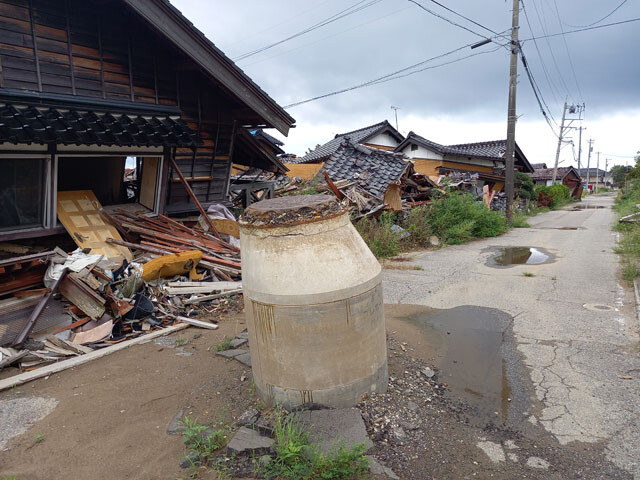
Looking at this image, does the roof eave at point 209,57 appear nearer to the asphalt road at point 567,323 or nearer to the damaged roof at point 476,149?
the asphalt road at point 567,323

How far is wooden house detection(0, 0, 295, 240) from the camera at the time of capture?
5.83 metres

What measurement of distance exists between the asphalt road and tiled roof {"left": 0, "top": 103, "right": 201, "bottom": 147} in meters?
4.74

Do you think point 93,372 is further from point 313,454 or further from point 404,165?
point 404,165

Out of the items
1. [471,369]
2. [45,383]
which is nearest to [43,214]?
[45,383]

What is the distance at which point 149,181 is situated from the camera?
7883 mm

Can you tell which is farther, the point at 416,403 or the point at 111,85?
the point at 111,85

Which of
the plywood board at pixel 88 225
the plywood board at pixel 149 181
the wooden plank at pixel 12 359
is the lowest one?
the wooden plank at pixel 12 359

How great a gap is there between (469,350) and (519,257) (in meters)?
6.61

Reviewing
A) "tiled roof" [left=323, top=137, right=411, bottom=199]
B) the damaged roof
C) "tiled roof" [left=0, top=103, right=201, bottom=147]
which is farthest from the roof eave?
the damaged roof

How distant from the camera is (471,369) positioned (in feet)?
14.8

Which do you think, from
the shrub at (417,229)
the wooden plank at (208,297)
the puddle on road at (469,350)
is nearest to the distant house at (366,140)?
the shrub at (417,229)

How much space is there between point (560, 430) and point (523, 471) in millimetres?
712

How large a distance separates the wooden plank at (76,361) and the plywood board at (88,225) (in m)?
1.79

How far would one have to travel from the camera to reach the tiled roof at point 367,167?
1360cm
